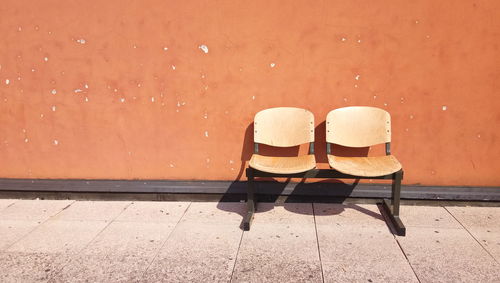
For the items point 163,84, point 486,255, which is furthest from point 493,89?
point 163,84

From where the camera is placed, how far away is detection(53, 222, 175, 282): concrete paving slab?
2498 mm

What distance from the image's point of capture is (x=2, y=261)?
2.69m

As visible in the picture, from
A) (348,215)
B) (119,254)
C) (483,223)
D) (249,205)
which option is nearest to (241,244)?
(249,205)

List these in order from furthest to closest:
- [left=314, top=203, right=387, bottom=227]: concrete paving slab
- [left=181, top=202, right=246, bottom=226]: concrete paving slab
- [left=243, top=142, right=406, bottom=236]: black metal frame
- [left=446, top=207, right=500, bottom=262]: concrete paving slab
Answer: [left=181, top=202, right=246, bottom=226]: concrete paving slab
[left=314, top=203, right=387, bottom=227]: concrete paving slab
[left=243, top=142, right=406, bottom=236]: black metal frame
[left=446, top=207, right=500, bottom=262]: concrete paving slab

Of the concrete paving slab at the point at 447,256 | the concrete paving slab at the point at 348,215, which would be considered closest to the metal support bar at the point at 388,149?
the concrete paving slab at the point at 348,215

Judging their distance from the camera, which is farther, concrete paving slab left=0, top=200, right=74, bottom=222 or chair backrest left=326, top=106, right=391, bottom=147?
concrete paving slab left=0, top=200, right=74, bottom=222

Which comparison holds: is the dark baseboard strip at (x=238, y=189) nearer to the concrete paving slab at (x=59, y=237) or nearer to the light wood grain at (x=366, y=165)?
the light wood grain at (x=366, y=165)

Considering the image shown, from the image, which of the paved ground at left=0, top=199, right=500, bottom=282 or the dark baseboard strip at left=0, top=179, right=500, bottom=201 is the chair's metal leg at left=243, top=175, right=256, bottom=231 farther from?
the dark baseboard strip at left=0, top=179, right=500, bottom=201

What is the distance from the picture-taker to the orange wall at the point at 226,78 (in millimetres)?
3273

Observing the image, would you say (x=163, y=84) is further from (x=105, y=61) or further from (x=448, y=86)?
(x=448, y=86)

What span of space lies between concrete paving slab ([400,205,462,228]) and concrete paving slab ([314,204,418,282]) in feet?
0.81

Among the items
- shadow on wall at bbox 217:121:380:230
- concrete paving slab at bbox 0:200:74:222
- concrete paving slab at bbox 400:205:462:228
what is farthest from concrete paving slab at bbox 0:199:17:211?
concrete paving slab at bbox 400:205:462:228

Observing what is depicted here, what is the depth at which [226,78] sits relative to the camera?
11.5ft

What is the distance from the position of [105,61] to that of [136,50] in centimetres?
34
